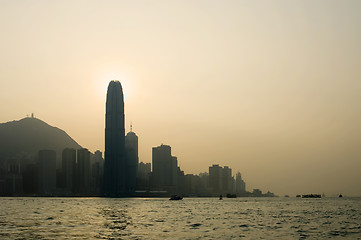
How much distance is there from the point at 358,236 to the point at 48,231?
57.2 metres

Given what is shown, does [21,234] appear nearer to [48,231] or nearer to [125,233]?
[48,231]

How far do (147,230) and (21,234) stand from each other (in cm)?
2427

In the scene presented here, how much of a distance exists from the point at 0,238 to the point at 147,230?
29.4 m

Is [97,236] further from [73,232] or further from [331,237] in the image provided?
[331,237]

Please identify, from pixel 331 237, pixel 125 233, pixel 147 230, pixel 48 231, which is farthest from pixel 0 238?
pixel 331 237

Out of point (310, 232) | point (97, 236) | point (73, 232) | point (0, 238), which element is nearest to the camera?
point (0, 238)

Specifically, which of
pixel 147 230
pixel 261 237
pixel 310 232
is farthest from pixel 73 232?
pixel 310 232

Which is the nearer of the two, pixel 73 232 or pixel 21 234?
pixel 21 234

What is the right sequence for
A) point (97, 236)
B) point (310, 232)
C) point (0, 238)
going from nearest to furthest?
point (0, 238) → point (97, 236) → point (310, 232)

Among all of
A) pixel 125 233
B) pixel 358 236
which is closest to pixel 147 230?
pixel 125 233

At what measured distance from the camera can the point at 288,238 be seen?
91.1 meters

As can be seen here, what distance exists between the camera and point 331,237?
307 ft

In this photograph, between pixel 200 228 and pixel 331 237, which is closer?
pixel 331 237

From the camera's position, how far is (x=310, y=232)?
340 ft
